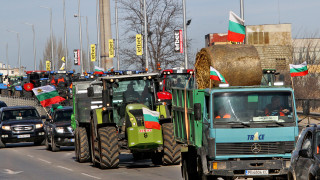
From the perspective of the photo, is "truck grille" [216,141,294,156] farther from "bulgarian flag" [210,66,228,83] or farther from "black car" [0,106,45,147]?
"black car" [0,106,45,147]

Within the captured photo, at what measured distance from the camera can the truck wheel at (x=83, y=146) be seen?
25.8 m

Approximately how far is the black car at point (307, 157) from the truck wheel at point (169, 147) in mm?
9060

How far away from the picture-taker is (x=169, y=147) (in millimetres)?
22000

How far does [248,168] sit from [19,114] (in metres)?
22.9

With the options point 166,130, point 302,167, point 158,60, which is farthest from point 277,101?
point 158,60

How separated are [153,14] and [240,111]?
147ft

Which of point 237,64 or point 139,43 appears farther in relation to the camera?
point 139,43

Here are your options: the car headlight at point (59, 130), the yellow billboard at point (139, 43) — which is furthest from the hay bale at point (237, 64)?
the yellow billboard at point (139, 43)

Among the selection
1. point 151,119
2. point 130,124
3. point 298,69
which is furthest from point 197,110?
point 298,69

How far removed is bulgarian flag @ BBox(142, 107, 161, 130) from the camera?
859 inches

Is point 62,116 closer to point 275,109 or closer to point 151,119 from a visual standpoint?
point 151,119

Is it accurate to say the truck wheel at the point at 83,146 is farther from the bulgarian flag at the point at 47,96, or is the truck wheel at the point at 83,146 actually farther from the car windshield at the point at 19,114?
the bulgarian flag at the point at 47,96

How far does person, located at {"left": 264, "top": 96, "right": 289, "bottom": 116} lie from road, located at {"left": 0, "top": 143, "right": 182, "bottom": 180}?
4.67m

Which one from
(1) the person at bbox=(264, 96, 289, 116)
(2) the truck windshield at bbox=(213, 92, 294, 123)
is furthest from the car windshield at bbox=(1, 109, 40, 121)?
(1) the person at bbox=(264, 96, 289, 116)
